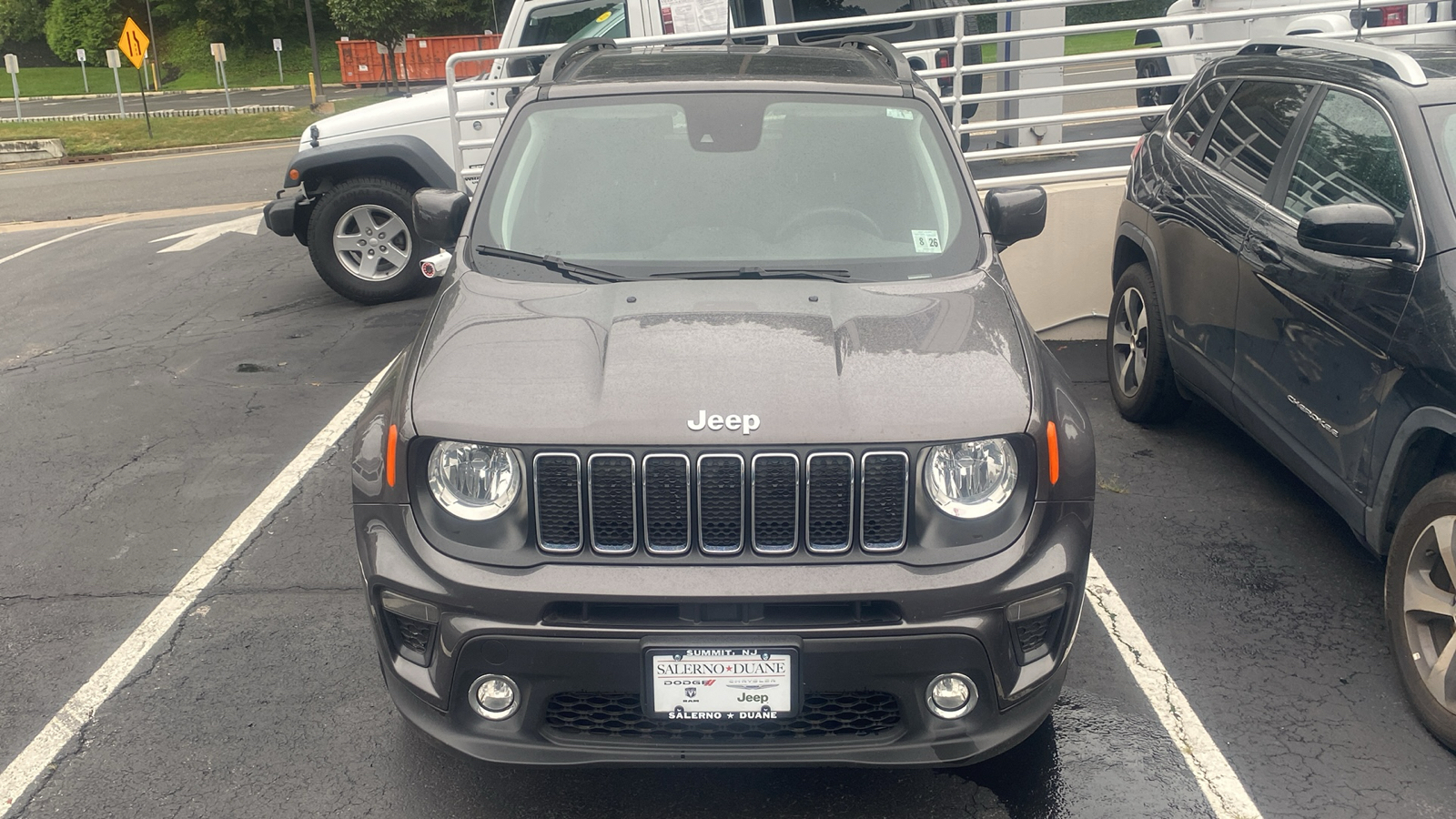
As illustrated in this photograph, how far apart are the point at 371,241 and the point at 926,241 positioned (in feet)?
20.7

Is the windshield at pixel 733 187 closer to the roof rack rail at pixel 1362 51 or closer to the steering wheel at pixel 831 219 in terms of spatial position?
the steering wheel at pixel 831 219

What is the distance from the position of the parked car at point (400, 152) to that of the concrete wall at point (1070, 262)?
1.88m

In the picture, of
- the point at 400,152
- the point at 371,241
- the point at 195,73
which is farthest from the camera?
the point at 195,73

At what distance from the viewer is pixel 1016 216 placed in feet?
13.1

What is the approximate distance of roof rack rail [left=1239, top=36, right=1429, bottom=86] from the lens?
4266 millimetres

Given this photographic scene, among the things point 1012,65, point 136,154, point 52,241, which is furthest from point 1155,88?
point 136,154

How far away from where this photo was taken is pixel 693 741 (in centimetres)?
290

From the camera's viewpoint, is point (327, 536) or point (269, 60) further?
point (269, 60)

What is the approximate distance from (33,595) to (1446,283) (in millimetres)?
4910

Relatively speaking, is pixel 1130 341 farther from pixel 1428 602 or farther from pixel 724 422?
pixel 724 422

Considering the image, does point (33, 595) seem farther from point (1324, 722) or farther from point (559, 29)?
point (559, 29)

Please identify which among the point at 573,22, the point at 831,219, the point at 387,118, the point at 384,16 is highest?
the point at 384,16

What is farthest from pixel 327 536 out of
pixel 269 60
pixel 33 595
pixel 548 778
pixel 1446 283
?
pixel 269 60

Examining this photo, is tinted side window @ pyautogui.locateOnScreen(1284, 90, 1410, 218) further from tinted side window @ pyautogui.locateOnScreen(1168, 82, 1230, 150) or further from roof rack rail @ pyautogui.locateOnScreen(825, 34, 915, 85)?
roof rack rail @ pyautogui.locateOnScreen(825, 34, 915, 85)
